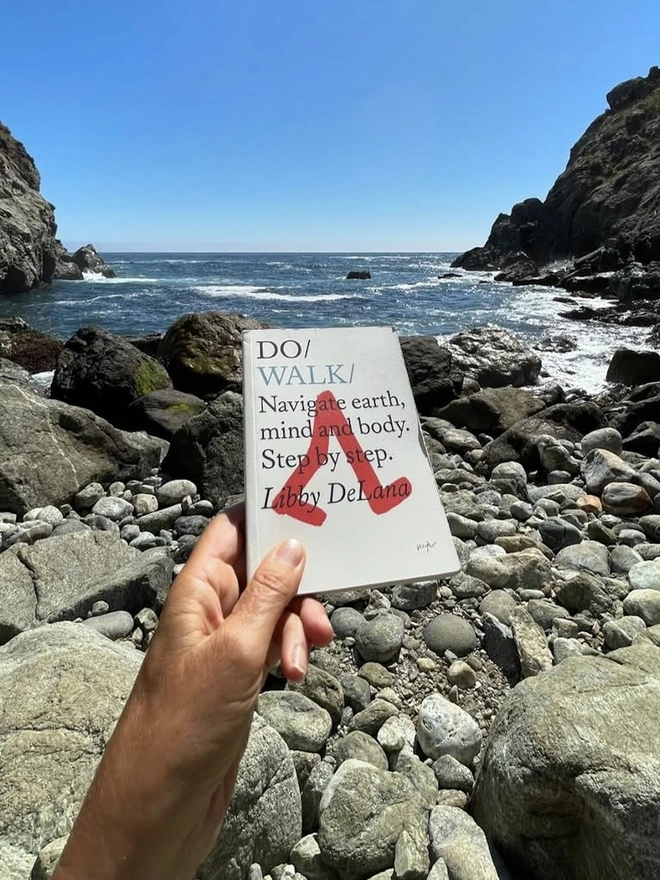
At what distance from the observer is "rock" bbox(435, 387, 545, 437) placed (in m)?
8.53

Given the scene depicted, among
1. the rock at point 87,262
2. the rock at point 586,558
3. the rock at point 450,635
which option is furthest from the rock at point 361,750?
the rock at point 87,262

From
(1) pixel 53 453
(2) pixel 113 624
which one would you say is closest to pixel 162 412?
(1) pixel 53 453

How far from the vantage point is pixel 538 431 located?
7.20 metres

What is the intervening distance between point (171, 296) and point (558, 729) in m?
36.0

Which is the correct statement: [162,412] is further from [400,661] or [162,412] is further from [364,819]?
[364,819]

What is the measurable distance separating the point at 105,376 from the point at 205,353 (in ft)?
6.14

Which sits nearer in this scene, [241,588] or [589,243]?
[241,588]

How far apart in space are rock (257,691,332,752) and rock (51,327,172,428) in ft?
20.7

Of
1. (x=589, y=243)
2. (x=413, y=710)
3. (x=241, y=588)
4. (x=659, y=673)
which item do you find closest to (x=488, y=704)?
(x=413, y=710)

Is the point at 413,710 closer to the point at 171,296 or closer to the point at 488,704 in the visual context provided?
the point at 488,704

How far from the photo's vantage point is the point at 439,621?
3.32m

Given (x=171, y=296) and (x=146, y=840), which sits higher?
(x=146, y=840)

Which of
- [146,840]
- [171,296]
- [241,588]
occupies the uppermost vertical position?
[241,588]

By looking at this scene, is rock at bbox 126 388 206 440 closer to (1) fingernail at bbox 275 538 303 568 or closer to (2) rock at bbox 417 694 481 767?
(2) rock at bbox 417 694 481 767
